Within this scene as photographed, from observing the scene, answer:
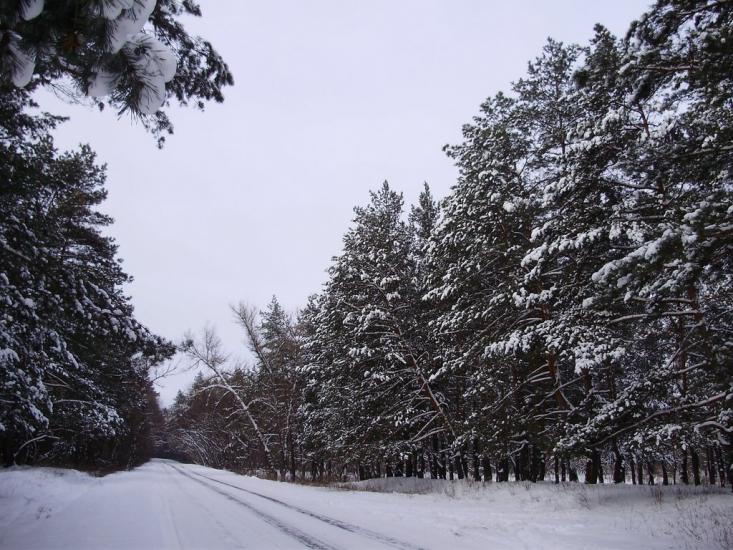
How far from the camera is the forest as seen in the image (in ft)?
17.6

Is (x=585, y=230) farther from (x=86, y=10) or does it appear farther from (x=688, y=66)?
(x=86, y=10)

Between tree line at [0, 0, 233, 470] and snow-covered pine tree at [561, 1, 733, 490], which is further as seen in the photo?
snow-covered pine tree at [561, 1, 733, 490]

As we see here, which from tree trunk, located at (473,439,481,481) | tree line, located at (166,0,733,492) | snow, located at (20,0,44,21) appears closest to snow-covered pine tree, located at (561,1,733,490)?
tree line, located at (166,0,733,492)

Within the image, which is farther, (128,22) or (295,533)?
(295,533)

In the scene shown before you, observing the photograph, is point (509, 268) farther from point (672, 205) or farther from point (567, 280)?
point (672, 205)

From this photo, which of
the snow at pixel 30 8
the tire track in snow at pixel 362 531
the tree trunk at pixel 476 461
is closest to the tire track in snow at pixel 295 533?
the tire track in snow at pixel 362 531

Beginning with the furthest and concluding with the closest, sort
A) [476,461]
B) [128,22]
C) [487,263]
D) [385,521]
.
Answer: [476,461]
[487,263]
[385,521]
[128,22]

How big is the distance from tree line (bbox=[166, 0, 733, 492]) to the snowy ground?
4.23 ft

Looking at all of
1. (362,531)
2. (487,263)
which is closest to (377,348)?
(487,263)

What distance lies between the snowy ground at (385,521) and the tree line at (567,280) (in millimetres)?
1290

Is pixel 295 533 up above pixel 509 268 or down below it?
below

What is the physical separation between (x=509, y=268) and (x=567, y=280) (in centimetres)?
225

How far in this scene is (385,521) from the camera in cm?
798

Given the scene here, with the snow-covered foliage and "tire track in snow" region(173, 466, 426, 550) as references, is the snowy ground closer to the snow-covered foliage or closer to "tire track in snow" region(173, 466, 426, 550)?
"tire track in snow" region(173, 466, 426, 550)
